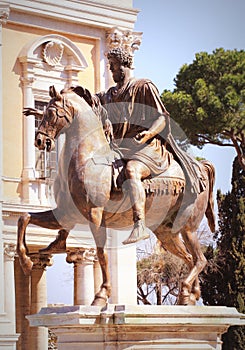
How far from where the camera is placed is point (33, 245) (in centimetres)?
2481

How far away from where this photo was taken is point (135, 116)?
11688mm

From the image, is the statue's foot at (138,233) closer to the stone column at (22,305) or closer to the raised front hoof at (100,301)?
the raised front hoof at (100,301)

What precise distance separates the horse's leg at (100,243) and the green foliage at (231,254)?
16230 millimetres

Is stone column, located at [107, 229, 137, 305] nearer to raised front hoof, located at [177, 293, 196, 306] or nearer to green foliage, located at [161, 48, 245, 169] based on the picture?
green foliage, located at [161, 48, 245, 169]

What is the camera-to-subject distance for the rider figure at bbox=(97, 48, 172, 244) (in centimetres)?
1149

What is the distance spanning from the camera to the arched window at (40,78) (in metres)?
25.2

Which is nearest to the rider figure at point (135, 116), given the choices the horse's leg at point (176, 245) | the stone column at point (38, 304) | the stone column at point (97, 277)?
the horse's leg at point (176, 245)

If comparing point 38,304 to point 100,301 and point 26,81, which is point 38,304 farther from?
→ point 100,301

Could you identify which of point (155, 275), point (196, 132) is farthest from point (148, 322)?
point (155, 275)

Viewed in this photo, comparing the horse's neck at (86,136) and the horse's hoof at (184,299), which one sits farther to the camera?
the horse's hoof at (184,299)

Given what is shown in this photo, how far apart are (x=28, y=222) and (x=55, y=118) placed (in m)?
1.06

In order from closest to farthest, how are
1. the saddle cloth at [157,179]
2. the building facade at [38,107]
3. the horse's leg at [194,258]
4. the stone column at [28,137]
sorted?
the saddle cloth at [157,179] < the horse's leg at [194,258] < the building facade at [38,107] < the stone column at [28,137]

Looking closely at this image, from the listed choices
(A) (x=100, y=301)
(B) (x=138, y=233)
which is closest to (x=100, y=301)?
(A) (x=100, y=301)

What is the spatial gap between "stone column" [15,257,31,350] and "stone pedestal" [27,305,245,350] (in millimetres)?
14540
